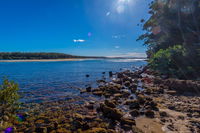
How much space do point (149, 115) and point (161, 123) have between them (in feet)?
2.99

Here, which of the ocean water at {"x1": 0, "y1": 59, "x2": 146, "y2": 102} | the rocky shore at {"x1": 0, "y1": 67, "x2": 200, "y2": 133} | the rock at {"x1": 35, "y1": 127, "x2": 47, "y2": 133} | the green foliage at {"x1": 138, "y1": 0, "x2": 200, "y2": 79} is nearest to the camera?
the rock at {"x1": 35, "y1": 127, "x2": 47, "y2": 133}

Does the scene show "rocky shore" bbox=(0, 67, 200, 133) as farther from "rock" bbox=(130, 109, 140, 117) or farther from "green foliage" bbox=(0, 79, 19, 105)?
"green foliage" bbox=(0, 79, 19, 105)

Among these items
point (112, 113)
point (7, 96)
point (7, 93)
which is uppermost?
point (7, 93)

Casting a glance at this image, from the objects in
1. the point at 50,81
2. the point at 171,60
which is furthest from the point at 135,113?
the point at 50,81

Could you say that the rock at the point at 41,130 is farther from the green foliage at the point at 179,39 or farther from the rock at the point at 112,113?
the green foliage at the point at 179,39

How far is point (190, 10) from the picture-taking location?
74.0 ft

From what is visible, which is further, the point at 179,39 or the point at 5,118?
the point at 179,39

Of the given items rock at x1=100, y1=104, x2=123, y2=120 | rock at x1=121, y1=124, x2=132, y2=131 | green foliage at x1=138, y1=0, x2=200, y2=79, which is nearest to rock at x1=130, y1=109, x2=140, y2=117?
rock at x1=100, y1=104, x2=123, y2=120

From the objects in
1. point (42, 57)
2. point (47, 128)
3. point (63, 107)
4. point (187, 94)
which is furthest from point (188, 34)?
point (42, 57)

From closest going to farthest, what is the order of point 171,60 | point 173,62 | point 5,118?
point 5,118 < point 173,62 < point 171,60

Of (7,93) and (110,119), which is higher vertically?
(7,93)

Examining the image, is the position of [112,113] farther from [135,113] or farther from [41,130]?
[41,130]

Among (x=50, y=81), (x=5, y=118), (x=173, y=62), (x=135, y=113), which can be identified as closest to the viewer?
(x=5, y=118)

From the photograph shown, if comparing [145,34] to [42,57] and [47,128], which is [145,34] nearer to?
[47,128]
